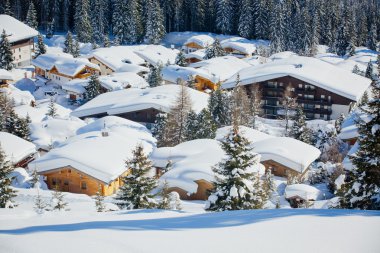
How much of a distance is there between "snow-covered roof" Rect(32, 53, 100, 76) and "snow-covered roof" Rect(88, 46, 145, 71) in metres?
3.27

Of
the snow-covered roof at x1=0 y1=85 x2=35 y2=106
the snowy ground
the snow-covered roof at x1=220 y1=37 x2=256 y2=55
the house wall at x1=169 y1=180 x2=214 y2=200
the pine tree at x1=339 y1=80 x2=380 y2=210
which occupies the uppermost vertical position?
the snowy ground

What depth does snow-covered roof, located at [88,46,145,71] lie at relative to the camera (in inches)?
2688

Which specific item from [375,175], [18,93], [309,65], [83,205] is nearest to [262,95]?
[309,65]

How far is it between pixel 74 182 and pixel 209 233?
24028 mm

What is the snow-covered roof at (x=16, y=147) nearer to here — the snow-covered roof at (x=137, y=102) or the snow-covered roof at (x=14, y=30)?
the snow-covered roof at (x=137, y=102)

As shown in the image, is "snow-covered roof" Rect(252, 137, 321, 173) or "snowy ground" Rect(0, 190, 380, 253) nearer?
"snowy ground" Rect(0, 190, 380, 253)

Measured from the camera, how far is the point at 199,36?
90125 millimetres

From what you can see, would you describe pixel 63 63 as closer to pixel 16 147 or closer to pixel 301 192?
pixel 16 147

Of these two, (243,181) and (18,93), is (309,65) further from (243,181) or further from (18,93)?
(243,181)

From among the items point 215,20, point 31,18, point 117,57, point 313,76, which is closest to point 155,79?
point 117,57

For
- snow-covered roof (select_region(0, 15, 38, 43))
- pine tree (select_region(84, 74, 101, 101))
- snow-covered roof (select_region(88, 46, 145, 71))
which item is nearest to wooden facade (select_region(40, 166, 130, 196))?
pine tree (select_region(84, 74, 101, 101))

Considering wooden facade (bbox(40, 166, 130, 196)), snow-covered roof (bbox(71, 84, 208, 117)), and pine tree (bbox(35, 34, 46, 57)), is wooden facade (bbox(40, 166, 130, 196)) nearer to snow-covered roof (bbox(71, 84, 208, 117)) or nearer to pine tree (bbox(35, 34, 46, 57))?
snow-covered roof (bbox(71, 84, 208, 117))

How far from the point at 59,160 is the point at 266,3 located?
7300cm

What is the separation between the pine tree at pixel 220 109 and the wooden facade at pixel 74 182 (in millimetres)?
16901
